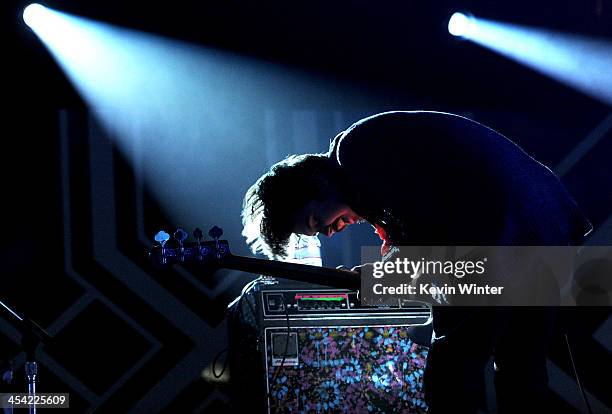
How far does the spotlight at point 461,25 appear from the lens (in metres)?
4.02

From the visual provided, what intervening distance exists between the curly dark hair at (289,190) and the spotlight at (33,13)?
2194 millimetres

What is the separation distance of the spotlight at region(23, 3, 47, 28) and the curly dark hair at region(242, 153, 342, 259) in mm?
2194

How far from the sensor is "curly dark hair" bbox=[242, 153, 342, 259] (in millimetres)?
2035

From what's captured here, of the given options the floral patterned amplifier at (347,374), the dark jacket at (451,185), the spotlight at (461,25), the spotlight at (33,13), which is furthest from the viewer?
the spotlight at (461,25)

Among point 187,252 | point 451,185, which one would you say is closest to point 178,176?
point 187,252

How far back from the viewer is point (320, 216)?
2.06 metres

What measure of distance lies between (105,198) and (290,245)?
205cm

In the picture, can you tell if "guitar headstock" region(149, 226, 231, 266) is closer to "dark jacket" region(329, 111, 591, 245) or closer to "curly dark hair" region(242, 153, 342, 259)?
"curly dark hair" region(242, 153, 342, 259)

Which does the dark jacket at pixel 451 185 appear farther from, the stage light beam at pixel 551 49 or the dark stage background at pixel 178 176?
the stage light beam at pixel 551 49

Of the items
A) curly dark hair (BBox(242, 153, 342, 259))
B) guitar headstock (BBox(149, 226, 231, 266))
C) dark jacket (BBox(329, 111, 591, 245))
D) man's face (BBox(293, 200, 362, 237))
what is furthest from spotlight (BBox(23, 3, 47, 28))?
dark jacket (BBox(329, 111, 591, 245))

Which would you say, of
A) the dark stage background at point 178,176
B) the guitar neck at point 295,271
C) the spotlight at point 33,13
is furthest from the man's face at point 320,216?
the spotlight at point 33,13

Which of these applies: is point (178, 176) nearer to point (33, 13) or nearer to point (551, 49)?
point (33, 13)

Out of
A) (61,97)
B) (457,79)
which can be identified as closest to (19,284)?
(61,97)

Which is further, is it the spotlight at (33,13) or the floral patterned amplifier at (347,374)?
the spotlight at (33,13)
